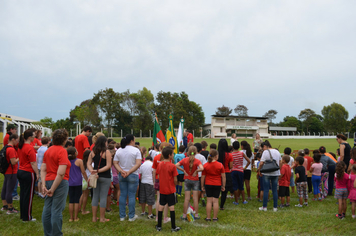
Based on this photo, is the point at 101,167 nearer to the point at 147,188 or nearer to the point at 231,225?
the point at 147,188

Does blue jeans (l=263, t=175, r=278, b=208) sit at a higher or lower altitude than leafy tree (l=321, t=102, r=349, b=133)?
lower

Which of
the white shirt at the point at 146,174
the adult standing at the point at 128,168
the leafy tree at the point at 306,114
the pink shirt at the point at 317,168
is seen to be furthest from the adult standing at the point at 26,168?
the leafy tree at the point at 306,114

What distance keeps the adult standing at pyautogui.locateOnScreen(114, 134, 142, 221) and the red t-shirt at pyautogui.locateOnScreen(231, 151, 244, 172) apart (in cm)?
293

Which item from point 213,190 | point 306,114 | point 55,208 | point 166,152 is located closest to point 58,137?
point 55,208

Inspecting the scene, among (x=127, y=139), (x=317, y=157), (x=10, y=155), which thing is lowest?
(x=317, y=157)

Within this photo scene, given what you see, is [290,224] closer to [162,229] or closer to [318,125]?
[162,229]

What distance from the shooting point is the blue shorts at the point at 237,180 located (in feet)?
22.0

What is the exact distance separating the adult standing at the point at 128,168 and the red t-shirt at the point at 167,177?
0.65 metres

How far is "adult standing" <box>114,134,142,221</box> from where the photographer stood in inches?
201

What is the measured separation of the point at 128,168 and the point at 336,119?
338 ft

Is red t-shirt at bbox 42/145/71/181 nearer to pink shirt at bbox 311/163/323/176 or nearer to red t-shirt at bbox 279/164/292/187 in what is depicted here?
red t-shirt at bbox 279/164/292/187

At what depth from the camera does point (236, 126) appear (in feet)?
254

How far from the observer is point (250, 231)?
468 centimetres

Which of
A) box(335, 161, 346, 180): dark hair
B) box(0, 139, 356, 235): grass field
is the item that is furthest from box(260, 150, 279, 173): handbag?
box(335, 161, 346, 180): dark hair
